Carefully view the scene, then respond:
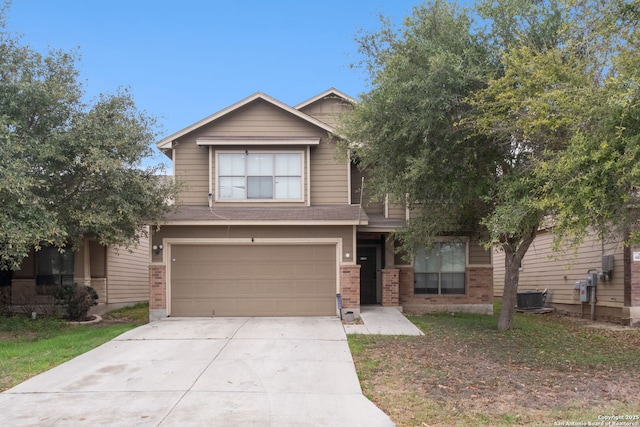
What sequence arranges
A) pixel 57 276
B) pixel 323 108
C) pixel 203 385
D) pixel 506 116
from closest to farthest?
pixel 203 385 < pixel 506 116 < pixel 57 276 < pixel 323 108

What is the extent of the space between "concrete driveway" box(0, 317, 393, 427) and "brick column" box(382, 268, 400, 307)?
158 inches

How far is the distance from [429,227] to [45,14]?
1256cm

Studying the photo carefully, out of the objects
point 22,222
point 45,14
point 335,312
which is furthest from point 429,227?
point 45,14

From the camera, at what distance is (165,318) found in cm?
1374

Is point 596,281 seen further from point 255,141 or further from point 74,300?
point 74,300

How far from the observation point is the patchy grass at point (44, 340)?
8.59 meters

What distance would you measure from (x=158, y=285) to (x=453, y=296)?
8548mm

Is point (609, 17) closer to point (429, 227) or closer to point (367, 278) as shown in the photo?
point (429, 227)

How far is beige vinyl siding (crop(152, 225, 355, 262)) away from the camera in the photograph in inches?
547

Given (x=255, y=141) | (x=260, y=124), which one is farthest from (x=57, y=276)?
(x=260, y=124)

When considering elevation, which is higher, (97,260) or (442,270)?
(97,260)

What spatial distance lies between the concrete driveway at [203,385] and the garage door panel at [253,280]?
2543 millimetres

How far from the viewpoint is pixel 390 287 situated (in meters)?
15.2

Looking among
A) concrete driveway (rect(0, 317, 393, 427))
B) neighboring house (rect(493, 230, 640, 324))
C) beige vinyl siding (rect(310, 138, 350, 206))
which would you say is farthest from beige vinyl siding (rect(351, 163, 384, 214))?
concrete driveway (rect(0, 317, 393, 427))
